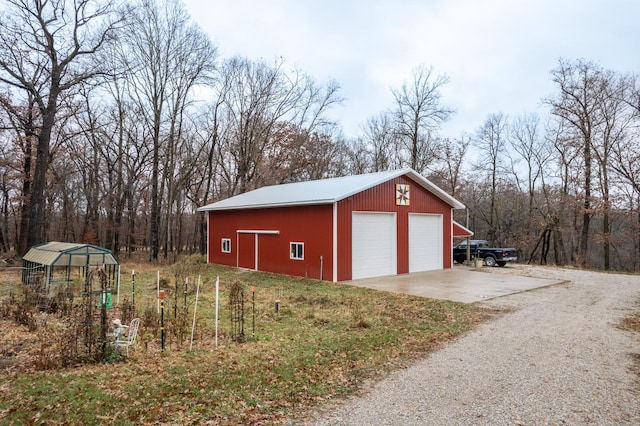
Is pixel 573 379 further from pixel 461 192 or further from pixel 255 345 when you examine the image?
pixel 461 192

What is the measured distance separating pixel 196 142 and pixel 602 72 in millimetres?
28265

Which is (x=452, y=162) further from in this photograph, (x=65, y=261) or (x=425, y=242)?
(x=65, y=261)

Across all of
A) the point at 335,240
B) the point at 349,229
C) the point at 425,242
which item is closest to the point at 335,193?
the point at 349,229

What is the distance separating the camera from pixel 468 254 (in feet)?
68.4

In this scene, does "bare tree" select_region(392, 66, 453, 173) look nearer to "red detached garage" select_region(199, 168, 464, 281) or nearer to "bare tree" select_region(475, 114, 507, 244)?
"bare tree" select_region(475, 114, 507, 244)

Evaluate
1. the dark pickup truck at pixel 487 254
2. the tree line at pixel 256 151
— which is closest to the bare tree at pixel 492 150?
the tree line at pixel 256 151

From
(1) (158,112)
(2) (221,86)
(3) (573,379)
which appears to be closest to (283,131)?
(2) (221,86)

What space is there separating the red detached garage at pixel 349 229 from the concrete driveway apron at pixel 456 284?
869 mm

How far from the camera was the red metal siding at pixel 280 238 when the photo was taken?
14.5 metres

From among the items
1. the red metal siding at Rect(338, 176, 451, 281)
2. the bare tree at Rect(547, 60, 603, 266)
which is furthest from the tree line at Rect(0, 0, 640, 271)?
the red metal siding at Rect(338, 176, 451, 281)

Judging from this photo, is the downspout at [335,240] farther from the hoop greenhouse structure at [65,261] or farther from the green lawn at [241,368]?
the hoop greenhouse structure at [65,261]

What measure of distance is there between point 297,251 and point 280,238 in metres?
1.21

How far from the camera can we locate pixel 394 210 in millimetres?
16188

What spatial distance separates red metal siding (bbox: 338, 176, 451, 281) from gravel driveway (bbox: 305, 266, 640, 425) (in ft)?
21.9
